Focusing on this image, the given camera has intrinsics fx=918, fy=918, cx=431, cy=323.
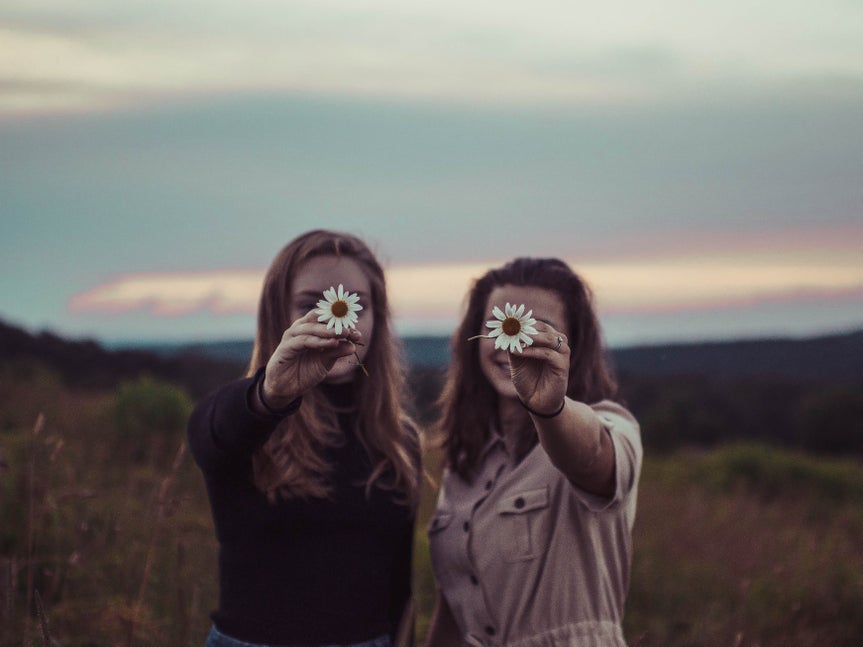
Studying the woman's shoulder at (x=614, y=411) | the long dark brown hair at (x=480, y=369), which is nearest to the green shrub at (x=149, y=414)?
the long dark brown hair at (x=480, y=369)

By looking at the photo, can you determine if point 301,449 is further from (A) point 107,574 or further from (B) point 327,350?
(A) point 107,574

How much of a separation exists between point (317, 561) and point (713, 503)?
29.9 feet

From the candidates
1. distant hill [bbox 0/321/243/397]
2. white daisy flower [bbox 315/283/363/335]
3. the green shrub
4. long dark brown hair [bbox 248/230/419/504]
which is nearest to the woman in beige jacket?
long dark brown hair [bbox 248/230/419/504]

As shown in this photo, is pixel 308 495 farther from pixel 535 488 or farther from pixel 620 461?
pixel 620 461

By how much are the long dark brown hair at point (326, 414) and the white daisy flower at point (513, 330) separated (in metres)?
0.84

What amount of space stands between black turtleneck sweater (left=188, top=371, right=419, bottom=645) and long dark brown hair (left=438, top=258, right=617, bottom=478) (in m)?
0.44

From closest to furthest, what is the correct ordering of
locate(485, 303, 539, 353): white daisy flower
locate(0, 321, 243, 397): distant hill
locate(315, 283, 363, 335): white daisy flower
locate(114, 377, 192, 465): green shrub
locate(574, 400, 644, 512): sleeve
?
1. locate(485, 303, 539, 353): white daisy flower
2. locate(315, 283, 363, 335): white daisy flower
3. locate(574, 400, 644, 512): sleeve
4. locate(114, 377, 192, 465): green shrub
5. locate(0, 321, 243, 397): distant hill

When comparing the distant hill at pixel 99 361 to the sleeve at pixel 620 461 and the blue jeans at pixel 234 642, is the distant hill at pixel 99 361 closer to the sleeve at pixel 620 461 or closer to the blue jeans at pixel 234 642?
the blue jeans at pixel 234 642

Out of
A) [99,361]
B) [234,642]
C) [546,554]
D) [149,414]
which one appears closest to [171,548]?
[234,642]

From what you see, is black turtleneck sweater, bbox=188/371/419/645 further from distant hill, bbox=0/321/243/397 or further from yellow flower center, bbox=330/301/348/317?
distant hill, bbox=0/321/243/397

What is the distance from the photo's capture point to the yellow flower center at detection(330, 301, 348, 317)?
237 centimetres

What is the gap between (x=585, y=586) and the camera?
8.44 feet

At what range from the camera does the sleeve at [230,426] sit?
7.80 ft

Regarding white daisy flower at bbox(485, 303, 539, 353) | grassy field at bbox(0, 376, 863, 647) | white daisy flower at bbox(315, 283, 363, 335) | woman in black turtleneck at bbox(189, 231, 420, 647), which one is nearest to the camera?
white daisy flower at bbox(485, 303, 539, 353)
